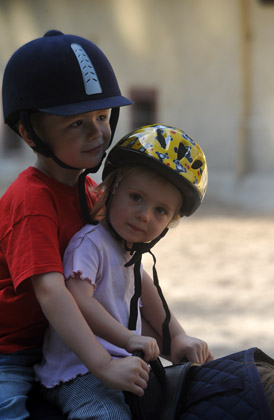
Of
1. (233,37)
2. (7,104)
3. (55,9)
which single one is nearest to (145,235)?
(7,104)

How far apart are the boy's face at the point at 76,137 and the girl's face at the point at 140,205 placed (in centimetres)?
13

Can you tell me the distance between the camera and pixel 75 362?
219cm

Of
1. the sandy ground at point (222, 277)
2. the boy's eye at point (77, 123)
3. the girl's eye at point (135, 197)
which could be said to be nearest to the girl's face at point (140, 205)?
the girl's eye at point (135, 197)

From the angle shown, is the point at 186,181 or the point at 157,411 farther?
the point at 186,181

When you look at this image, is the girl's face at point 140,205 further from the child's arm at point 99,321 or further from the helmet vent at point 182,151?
the child's arm at point 99,321

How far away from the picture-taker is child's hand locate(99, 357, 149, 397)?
1985 millimetres

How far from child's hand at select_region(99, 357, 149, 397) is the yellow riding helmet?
553mm

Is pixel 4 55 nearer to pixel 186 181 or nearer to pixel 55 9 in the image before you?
pixel 55 9

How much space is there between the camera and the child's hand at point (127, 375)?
6.51ft

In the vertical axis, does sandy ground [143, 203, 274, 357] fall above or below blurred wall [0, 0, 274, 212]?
below

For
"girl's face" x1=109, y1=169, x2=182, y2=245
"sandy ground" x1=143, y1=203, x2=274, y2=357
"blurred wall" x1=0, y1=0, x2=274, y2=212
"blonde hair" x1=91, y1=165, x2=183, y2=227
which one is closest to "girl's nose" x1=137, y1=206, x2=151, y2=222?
"girl's face" x1=109, y1=169, x2=182, y2=245

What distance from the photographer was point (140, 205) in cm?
225

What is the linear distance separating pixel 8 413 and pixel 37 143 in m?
0.78

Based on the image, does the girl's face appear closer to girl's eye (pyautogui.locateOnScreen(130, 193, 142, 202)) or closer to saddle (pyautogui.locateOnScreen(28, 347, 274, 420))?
girl's eye (pyautogui.locateOnScreen(130, 193, 142, 202))
